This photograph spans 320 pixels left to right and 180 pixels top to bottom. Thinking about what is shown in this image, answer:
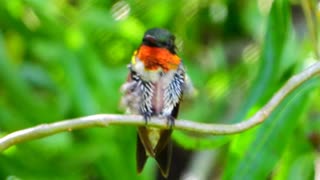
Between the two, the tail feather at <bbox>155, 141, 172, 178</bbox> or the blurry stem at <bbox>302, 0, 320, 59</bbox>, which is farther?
the blurry stem at <bbox>302, 0, 320, 59</bbox>

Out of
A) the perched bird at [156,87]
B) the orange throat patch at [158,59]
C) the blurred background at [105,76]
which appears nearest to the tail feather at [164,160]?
the perched bird at [156,87]

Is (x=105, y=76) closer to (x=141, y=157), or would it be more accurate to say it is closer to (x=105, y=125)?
(x=141, y=157)

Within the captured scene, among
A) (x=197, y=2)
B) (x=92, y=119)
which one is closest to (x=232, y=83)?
(x=197, y=2)

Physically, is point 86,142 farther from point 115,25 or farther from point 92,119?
point 92,119

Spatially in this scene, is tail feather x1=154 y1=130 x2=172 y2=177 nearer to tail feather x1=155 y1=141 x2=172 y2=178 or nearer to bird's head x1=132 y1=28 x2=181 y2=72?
tail feather x1=155 y1=141 x2=172 y2=178

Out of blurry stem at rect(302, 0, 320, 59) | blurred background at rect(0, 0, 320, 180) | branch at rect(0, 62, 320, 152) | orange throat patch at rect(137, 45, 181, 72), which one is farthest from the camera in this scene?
blurred background at rect(0, 0, 320, 180)

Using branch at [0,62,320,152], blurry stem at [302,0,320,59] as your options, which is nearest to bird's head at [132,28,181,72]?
branch at [0,62,320,152]

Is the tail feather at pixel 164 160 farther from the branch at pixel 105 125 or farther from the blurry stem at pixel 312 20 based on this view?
the blurry stem at pixel 312 20

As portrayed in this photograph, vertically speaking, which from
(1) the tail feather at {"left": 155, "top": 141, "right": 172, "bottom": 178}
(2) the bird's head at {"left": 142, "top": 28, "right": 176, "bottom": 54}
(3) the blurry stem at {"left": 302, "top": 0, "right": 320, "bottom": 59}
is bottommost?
(1) the tail feather at {"left": 155, "top": 141, "right": 172, "bottom": 178}
